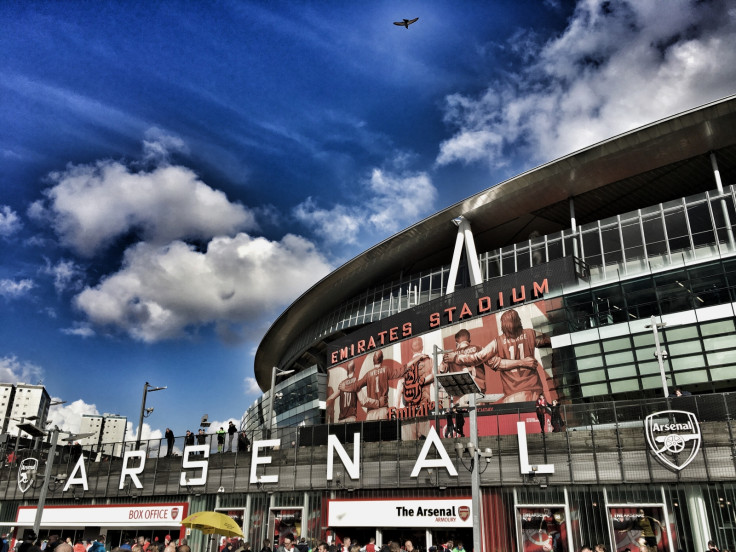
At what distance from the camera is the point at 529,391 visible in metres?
34.9

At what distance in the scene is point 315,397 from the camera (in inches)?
2186

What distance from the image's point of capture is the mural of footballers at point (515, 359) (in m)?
35.0

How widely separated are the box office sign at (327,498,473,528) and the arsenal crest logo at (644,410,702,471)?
6.77 meters

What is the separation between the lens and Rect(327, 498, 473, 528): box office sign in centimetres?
2188

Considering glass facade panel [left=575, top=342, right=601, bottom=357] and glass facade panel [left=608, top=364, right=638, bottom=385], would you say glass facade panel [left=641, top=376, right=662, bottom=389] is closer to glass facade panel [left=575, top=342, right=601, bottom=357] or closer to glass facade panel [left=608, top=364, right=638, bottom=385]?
glass facade panel [left=608, top=364, right=638, bottom=385]

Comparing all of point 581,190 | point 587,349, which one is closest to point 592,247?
point 581,190

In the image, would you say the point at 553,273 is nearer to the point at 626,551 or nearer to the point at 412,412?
the point at 412,412

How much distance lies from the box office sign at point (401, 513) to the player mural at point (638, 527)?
5004 mm

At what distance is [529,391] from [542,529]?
15.3 m

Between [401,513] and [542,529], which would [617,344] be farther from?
[401,513]

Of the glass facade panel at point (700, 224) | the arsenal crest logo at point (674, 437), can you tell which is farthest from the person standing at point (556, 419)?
the glass facade panel at point (700, 224)

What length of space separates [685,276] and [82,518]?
3477cm

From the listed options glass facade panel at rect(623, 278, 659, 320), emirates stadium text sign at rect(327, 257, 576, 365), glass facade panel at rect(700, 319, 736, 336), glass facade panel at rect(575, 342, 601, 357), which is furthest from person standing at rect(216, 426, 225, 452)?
glass facade panel at rect(700, 319, 736, 336)

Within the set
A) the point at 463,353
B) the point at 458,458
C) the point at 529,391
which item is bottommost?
the point at 458,458
